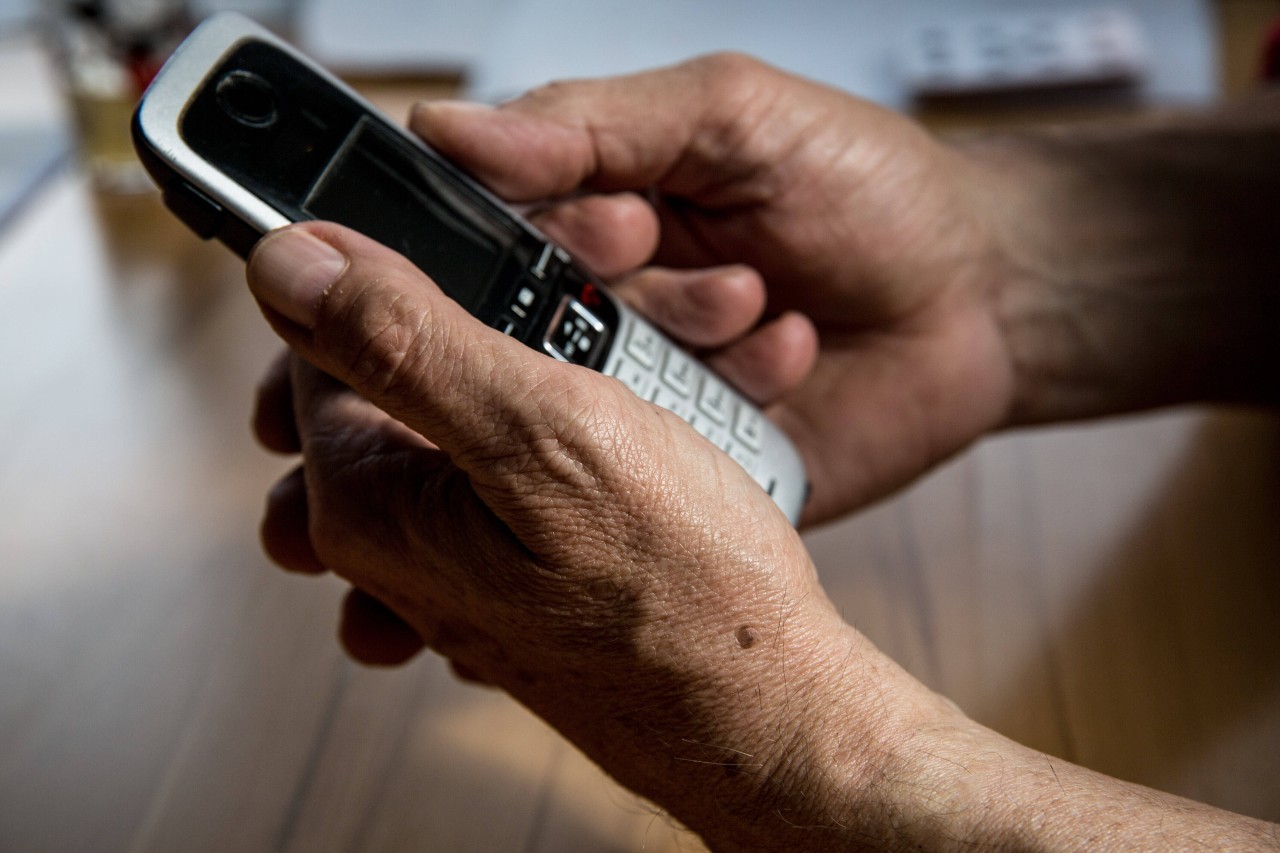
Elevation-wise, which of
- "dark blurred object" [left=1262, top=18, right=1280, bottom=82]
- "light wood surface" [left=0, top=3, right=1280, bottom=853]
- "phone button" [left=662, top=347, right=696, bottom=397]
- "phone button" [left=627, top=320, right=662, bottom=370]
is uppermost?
"dark blurred object" [left=1262, top=18, right=1280, bottom=82]

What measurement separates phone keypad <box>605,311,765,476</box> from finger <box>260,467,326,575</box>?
17 centimetres

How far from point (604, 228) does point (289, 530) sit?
0.24m

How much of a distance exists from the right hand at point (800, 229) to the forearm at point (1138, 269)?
0.9 inches

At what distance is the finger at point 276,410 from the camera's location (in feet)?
2.03

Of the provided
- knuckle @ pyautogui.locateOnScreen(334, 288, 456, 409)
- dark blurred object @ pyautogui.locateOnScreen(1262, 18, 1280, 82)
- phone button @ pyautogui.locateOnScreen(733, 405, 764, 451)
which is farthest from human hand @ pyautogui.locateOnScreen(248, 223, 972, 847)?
dark blurred object @ pyautogui.locateOnScreen(1262, 18, 1280, 82)

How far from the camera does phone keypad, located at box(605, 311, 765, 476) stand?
1.88ft

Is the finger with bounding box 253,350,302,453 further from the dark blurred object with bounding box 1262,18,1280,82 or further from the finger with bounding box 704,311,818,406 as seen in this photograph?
the dark blurred object with bounding box 1262,18,1280,82

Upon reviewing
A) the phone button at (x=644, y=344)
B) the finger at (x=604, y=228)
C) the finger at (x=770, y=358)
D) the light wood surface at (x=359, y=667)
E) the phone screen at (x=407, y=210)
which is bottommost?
the light wood surface at (x=359, y=667)

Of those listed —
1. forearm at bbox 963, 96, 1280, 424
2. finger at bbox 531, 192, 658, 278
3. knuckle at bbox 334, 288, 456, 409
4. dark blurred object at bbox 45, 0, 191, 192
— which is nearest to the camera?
knuckle at bbox 334, 288, 456, 409

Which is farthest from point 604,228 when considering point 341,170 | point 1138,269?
point 1138,269

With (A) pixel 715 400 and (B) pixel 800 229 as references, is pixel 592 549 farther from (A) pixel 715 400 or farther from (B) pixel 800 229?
(B) pixel 800 229

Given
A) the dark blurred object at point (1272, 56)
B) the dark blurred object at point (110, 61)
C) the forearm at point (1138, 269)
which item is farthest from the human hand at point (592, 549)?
the dark blurred object at point (1272, 56)

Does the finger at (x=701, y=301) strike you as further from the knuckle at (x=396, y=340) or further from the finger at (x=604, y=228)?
the knuckle at (x=396, y=340)

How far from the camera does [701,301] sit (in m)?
0.66
